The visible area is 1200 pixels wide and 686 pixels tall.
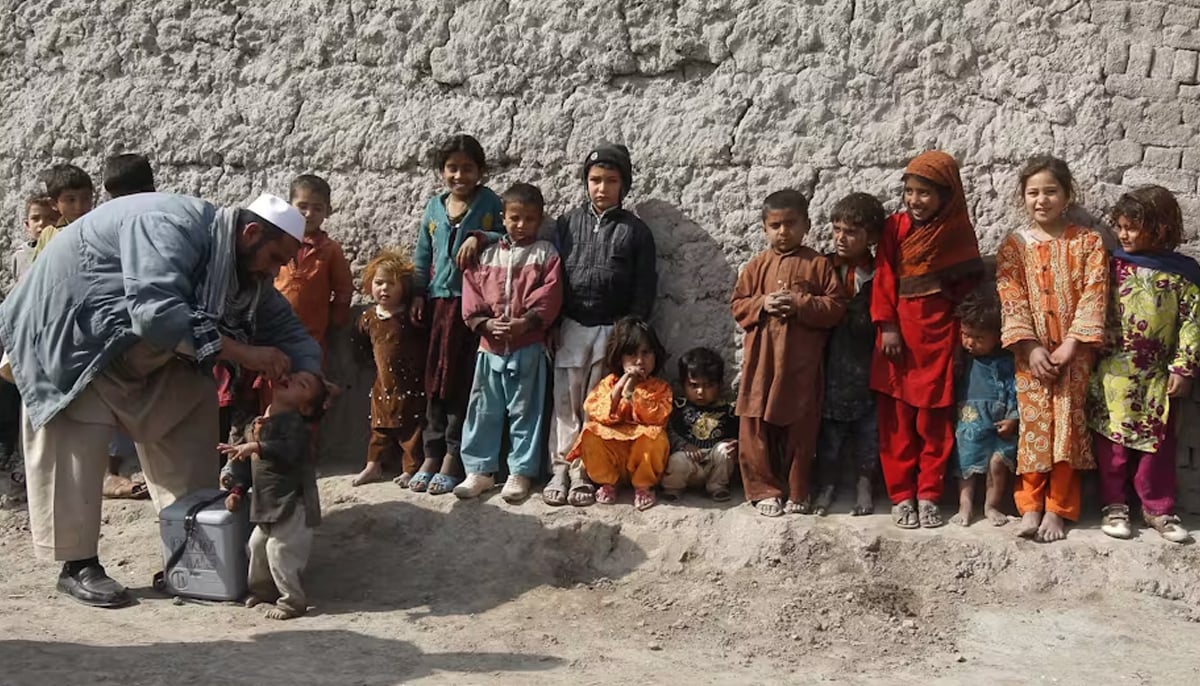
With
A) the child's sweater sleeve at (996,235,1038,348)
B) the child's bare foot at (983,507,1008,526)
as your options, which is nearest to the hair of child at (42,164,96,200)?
the child's sweater sleeve at (996,235,1038,348)

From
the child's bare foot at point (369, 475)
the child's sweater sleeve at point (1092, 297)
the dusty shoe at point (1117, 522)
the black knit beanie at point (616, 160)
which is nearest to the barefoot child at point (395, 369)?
the child's bare foot at point (369, 475)

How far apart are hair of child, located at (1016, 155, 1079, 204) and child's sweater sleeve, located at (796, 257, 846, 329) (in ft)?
2.50

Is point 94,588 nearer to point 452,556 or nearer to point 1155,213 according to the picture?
point 452,556

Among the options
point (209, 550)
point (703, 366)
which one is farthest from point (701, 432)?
point (209, 550)

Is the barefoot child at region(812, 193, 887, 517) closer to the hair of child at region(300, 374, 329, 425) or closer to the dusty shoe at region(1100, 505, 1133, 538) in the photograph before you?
the dusty shoe at region(1100, 505, 1133, 538)

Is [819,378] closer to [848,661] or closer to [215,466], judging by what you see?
[848,661]

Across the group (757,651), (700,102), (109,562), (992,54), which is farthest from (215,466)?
(992,54)

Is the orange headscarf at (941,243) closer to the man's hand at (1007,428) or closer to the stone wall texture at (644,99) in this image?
the stone wall texture at (644,99)

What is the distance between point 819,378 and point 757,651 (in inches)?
49.0

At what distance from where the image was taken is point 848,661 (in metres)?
3.90

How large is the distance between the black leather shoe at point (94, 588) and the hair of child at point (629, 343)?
6.29ft

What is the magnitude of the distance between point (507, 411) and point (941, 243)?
5.84 feet

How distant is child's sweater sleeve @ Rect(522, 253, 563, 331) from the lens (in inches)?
198

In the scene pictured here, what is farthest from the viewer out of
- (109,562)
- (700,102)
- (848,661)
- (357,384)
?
(357,384)
